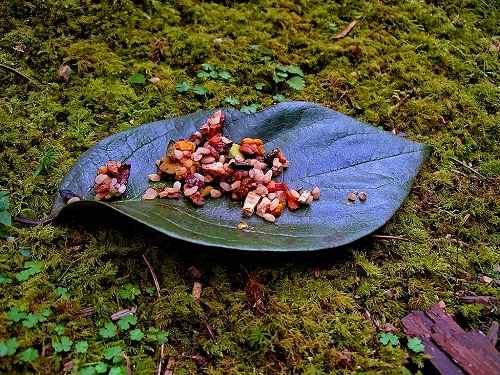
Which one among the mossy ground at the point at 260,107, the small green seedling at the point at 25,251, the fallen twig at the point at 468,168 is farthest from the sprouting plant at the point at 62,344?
the fallen twig at the point at 468,168

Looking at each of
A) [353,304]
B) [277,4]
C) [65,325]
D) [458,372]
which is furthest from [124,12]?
[458,372]

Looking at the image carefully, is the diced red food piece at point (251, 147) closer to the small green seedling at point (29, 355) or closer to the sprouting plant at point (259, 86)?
the sprouting plant at point (259, 86)

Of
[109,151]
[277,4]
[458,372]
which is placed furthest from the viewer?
[277,4]

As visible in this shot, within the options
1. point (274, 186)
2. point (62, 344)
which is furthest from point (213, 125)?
point (62, 344)

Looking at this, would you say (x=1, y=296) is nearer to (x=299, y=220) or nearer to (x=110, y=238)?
(x=110, y=238)

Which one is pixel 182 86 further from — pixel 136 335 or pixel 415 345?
pixel 415 345

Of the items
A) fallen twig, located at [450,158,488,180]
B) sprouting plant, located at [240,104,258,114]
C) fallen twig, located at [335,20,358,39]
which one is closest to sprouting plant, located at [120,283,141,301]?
sprouting plant, located at [240,104,258,114]
